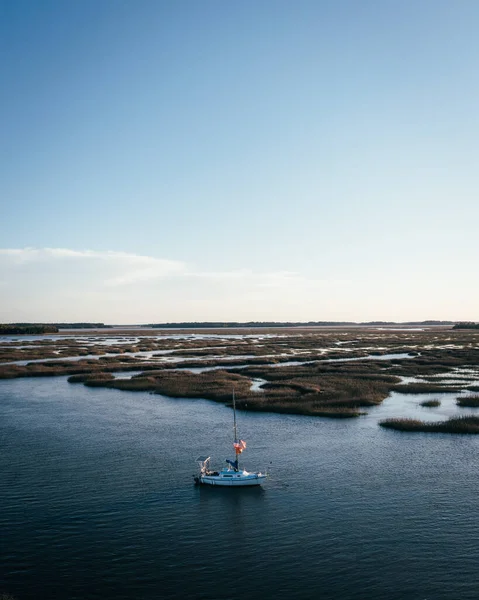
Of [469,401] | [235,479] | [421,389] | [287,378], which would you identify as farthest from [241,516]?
[287,378]

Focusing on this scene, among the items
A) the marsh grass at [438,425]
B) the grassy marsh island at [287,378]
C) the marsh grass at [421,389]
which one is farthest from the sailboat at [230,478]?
the marsh grass at [421,389]

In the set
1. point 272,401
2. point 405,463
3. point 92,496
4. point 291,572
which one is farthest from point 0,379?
point 291,572

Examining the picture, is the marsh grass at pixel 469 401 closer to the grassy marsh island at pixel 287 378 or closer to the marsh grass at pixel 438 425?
the grassy marsh island at pixel 287 378

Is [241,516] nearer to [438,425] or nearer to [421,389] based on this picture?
A: [438,425]

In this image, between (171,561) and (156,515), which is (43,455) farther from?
(171,561)

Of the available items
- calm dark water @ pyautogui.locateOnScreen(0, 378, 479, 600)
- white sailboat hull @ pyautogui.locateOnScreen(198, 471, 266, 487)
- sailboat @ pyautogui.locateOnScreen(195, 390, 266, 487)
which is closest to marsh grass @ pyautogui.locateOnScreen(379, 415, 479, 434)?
calm dark water @ pyautogui.locateOnScreen(0, 378, 479, 600)
